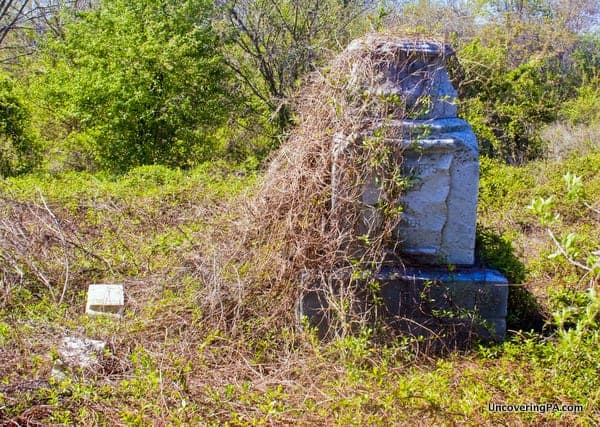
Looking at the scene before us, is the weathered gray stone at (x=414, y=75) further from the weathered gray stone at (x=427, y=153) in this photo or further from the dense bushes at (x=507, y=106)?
the dense bushes at (x=507, y=106)

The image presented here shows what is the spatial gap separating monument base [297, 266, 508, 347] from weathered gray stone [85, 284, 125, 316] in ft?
4.51

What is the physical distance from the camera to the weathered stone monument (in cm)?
388

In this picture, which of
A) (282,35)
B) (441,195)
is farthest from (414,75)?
(282,35)

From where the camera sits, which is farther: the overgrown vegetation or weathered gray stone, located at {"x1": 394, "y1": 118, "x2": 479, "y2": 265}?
weathered gray stone, located at {"x1": 394, "y1": 118, "x2": 479, "y2": 265}

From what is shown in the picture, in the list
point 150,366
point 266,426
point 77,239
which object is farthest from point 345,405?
point 77,239

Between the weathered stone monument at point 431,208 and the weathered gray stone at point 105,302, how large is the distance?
54.7 inches

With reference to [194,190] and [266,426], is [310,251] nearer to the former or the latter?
[266,426]

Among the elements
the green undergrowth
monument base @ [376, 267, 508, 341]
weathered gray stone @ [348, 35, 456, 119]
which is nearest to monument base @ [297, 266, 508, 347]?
monument base @ [376, 267, 508, 341]

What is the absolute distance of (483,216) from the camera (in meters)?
6.64

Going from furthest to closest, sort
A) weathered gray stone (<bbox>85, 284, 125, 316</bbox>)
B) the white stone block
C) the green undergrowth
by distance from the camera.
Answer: weathered gray stone (<bbox>85, 284, 125, 316</bbox>) < the white stone block < the green undergrowth

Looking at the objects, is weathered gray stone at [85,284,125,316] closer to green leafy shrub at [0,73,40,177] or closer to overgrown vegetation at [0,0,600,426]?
overgrown vegetation at [0,0,600,426]

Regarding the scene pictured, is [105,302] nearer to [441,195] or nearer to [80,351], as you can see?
[80,351]

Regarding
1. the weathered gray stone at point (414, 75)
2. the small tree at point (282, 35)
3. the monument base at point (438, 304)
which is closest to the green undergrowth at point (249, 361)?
the monument base at point (438, 304)

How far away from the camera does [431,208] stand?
3.99 meters
